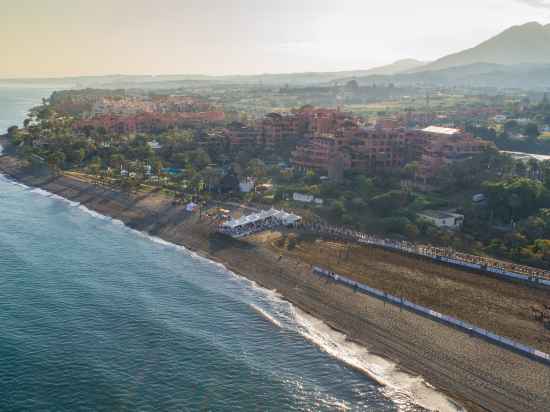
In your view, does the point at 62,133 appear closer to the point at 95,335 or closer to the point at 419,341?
the point at 95,335

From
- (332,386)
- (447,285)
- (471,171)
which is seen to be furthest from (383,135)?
(332,386)

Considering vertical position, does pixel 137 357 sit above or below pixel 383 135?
below

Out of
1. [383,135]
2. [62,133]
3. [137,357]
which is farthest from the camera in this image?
[62,133]

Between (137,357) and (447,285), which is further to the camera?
(447,285)

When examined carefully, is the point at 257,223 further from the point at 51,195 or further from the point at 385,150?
the point at 51,195

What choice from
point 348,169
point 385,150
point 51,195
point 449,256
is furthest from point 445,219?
point 51,195

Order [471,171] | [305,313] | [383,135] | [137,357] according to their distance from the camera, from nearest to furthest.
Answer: [137,357], [305,313], [471,171], [383,135]

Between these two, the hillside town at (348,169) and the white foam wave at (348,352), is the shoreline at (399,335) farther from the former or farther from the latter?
the hillside town at (348,169)
